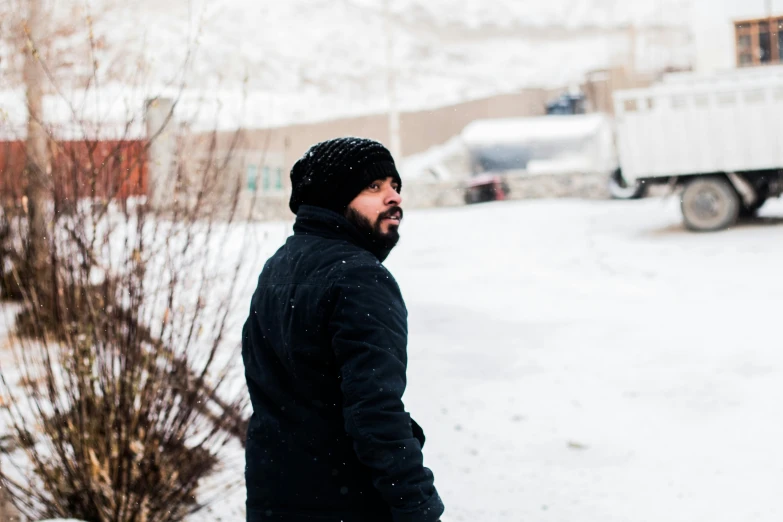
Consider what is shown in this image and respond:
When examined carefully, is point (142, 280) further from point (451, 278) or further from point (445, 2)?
point (445, 2)

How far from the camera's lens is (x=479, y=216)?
56.0 feet

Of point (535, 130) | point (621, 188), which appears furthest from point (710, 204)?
point (535, 130)

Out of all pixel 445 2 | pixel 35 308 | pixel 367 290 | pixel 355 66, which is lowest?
pixel 35 308

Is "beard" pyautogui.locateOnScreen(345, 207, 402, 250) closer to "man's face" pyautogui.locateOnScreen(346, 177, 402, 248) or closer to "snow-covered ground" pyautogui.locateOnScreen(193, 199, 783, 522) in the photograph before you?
"man's face" pyautogui.locateOnScreen(346, 177, 402, 248)

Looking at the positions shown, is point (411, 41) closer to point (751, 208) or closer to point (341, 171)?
point (751, 208)

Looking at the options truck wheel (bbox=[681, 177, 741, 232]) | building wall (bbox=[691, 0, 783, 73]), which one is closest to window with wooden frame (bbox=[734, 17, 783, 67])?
building wall (bbox=[691, 0, 783, 73])

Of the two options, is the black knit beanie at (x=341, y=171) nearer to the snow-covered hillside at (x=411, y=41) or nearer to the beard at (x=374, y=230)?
the beard at (x=374, y=230)

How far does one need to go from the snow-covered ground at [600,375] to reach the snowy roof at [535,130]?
13914 mm

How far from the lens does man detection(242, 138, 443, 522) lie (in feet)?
5.69

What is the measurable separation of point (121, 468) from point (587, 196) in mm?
16651

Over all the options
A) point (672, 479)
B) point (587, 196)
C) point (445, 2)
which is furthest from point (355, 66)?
point (672, 479)

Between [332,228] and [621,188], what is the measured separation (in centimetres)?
1625

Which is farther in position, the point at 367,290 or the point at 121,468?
the point at 121,468

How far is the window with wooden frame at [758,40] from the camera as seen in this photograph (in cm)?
2252
